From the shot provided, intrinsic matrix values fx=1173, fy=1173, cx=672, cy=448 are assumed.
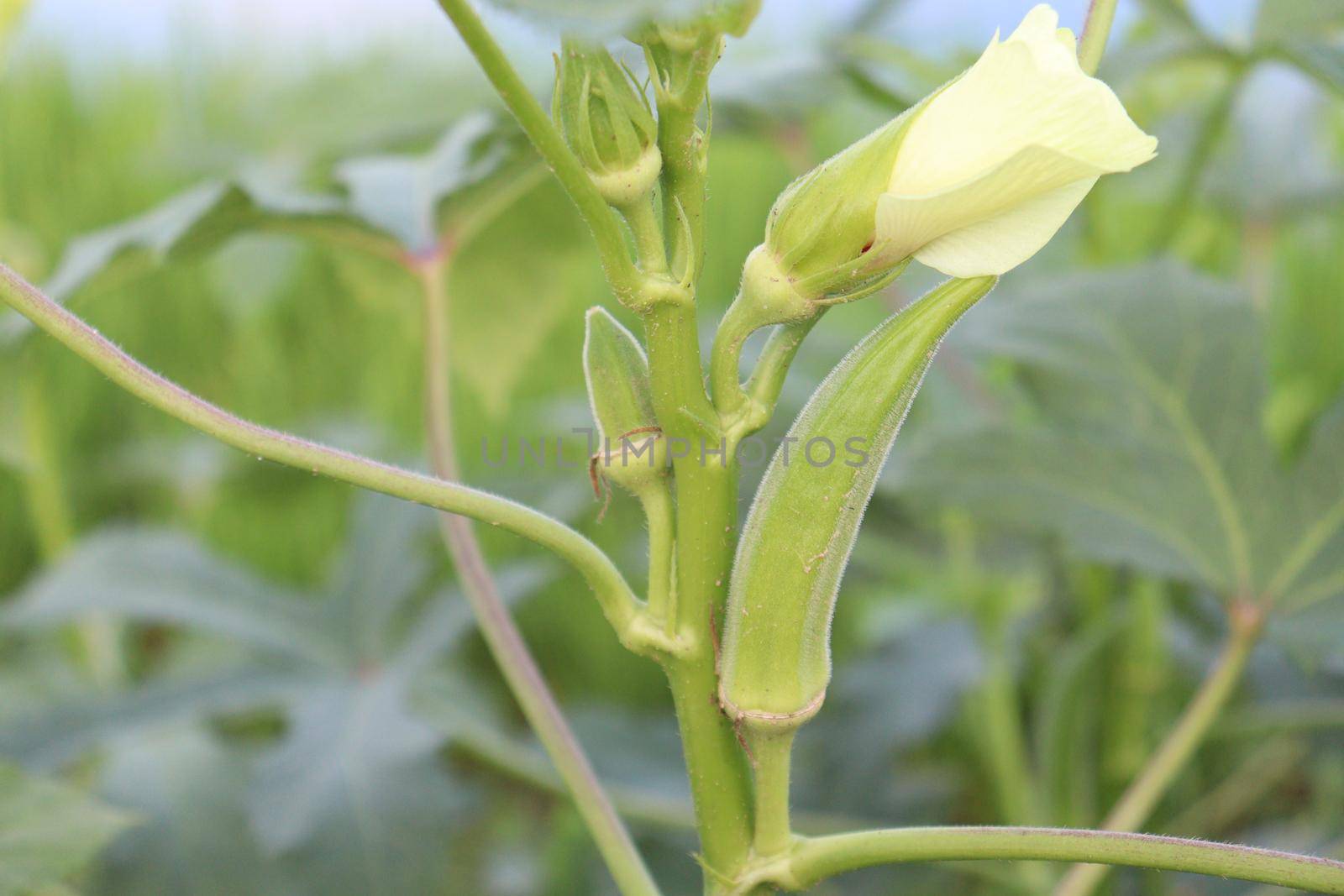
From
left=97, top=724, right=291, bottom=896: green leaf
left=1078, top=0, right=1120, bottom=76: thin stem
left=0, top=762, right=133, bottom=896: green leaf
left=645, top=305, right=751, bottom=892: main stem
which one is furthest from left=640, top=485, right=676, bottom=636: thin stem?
left=97, top=724, right=291, bottom=896: green leaf

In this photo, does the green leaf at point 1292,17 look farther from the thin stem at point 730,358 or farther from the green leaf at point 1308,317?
the green leaf at point 1308,317

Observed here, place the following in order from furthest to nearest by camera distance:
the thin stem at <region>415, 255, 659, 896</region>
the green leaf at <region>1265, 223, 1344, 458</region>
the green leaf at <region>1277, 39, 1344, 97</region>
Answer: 1. the green leaf at <region>1265, 223, 1344, 458</region>
2. the green leaf at <region>1277, 39, 1344, 97</region>
3. the thin stem at <region>415, 255, 659, 896</region>

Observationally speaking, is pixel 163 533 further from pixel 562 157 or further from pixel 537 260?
pixel 562 157

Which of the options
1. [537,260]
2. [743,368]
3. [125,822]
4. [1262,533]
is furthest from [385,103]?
[1262,533]

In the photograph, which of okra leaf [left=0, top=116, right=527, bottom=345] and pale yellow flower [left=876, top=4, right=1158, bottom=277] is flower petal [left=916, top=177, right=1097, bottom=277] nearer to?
pale yellow flower [left=876, top=4, right=1158, bottom=277]

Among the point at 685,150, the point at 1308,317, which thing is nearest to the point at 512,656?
the point at 685,150

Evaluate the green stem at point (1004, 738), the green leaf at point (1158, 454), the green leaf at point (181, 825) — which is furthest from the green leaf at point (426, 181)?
the green stem at point (1004, 738)
